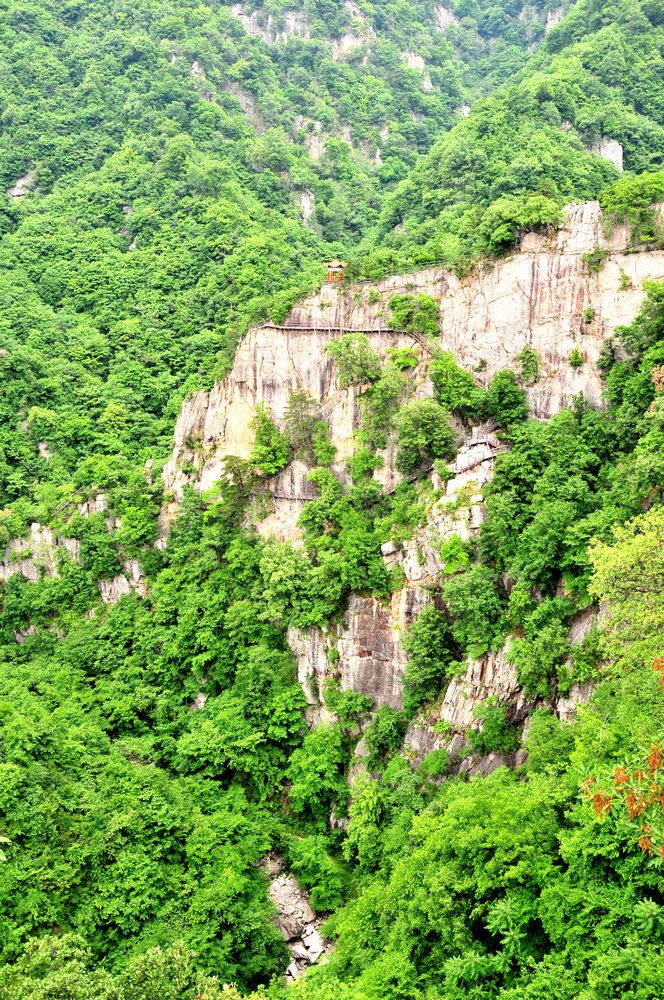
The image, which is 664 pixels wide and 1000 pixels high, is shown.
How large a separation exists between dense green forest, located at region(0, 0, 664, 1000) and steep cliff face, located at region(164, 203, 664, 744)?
86 centimetres

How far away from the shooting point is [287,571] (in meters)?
33.5

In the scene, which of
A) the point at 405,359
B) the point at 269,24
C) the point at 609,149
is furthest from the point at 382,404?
the point at 269,24

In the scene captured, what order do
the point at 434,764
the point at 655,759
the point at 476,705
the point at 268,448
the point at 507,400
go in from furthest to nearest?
the point at 268,448, the point at 507,400, the point at 434,764, the point at 476,705, the point at 655,759

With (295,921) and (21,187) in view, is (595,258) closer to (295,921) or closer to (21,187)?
(295,921)

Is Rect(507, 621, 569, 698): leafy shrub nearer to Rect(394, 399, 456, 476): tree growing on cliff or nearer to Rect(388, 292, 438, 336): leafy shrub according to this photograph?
Rect(394, 399, 456, 476): tree growing on cliff

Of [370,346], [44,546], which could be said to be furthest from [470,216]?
[44,546]

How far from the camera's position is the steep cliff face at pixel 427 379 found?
31.1m

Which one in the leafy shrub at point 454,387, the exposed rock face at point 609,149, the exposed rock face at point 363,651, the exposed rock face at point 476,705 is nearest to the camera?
the exposed rock face at point 476,705

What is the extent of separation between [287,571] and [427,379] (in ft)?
37.5

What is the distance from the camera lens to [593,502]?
26375 millimetres

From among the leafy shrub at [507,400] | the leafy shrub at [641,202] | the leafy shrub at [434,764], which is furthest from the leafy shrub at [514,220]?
the leafy shrub at [434,764]

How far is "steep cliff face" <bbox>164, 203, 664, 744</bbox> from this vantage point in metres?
31.1

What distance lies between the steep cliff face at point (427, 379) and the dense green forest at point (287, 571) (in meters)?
0.86

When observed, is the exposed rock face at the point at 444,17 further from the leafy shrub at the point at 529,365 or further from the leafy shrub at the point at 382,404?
the leafy shrub at the point at 529,365
